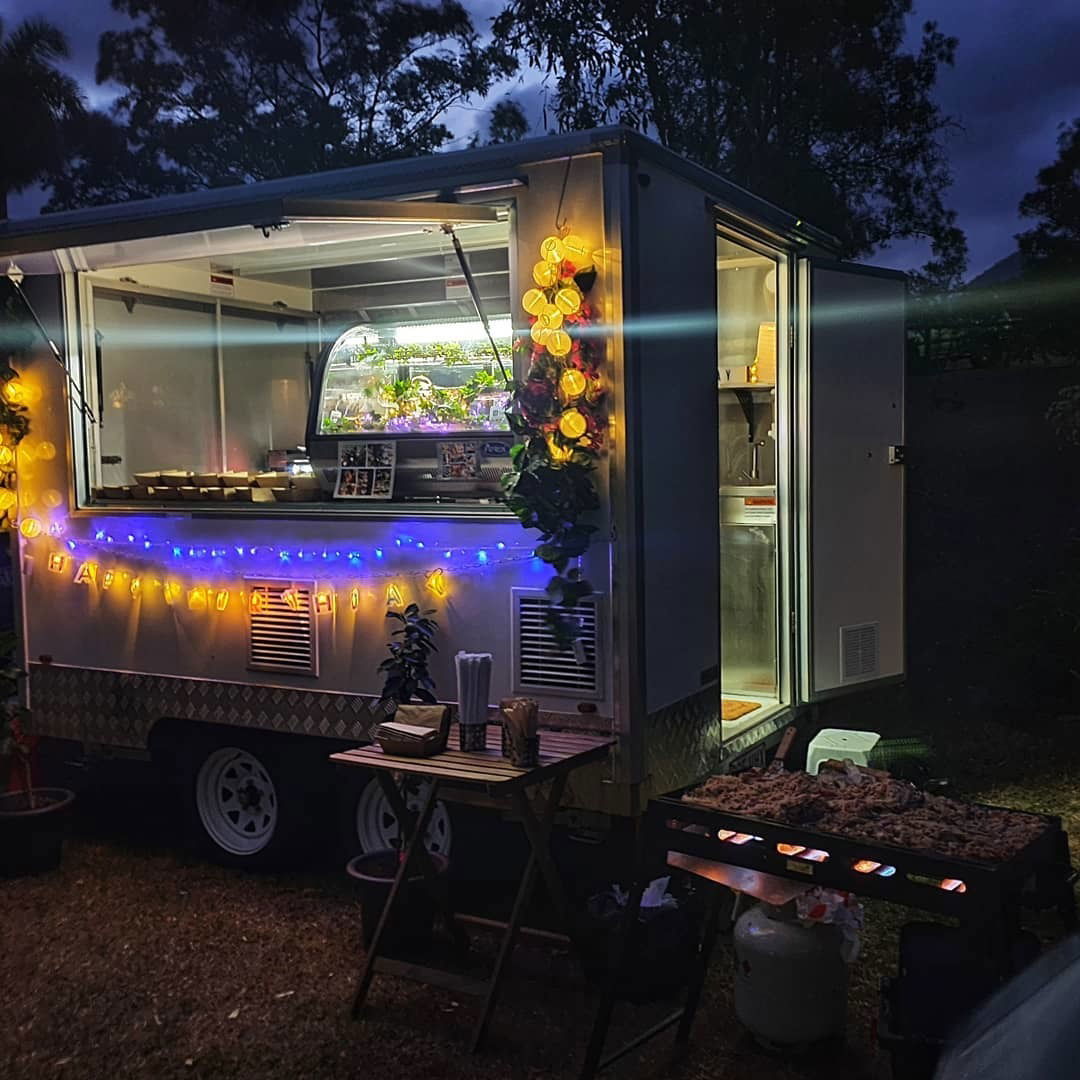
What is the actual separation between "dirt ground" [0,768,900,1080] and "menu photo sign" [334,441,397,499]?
171 cm

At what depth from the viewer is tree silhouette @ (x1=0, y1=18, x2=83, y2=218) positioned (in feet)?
63.3

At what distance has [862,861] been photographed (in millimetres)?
3082

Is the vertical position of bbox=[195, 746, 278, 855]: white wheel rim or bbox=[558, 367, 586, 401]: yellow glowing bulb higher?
bbox=[558, 367, 586, 401]: yellow glowing bulb

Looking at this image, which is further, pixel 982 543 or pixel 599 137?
pixel 982 543

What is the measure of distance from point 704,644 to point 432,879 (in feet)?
4.57

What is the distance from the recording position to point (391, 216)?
434 centimetres

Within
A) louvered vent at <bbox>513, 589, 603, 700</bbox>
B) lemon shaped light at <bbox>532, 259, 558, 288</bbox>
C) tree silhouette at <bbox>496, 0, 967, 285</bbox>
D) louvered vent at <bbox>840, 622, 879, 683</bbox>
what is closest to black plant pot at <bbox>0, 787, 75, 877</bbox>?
louvered vent at <bbox>513, 589, 603, 700</bbox>

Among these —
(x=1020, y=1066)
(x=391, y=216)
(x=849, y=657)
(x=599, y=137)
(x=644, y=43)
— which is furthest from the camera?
(x=644, y=43)

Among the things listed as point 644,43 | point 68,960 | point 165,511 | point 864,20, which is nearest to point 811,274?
point 165,511

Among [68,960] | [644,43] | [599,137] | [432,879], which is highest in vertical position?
[644,43]

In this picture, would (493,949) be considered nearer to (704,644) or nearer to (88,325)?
(704,644)

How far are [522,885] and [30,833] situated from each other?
2.67 m

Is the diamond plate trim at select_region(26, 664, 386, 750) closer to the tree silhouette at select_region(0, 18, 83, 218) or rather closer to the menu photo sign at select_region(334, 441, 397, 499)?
the menu photo sign at select_region(334, 441, 397, 499)

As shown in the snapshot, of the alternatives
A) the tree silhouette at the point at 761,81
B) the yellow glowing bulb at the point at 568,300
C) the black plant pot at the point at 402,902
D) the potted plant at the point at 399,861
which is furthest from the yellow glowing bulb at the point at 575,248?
the tree silhouette at the point at 761,81
